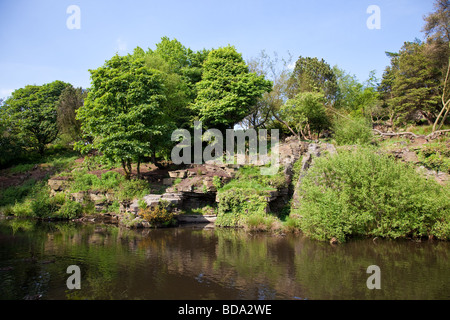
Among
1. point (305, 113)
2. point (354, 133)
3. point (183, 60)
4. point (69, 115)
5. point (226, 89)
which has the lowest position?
point (354, 133)

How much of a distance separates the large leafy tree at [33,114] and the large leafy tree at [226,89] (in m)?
20.2

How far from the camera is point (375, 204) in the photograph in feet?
51.8

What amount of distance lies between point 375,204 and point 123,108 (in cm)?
1996

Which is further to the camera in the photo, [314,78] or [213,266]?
[314,78]

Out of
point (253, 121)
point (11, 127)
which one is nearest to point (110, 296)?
point (253, 121)

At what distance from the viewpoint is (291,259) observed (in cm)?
1257

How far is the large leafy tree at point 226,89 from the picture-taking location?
27.6m

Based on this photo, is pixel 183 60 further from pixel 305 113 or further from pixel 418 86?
pixel 418 86

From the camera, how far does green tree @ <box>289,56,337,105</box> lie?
39.2 m

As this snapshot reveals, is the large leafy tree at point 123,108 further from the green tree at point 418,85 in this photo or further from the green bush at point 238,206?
the green tree at point 418,85

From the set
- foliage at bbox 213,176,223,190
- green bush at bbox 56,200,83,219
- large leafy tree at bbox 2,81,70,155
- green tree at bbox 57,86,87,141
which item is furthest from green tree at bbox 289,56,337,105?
large leafy tree at bbox 2,81,70,155

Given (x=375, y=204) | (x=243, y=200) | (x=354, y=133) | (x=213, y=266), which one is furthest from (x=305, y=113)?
(x=213, y=266)

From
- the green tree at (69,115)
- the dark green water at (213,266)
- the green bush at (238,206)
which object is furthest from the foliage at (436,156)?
the green tree at (69,115)

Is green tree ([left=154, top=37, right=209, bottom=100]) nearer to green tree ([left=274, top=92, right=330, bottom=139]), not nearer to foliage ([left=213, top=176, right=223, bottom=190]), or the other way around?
green tree ([left=274, top=92, right=330, bottom=139])
